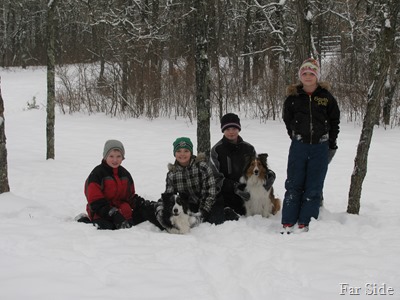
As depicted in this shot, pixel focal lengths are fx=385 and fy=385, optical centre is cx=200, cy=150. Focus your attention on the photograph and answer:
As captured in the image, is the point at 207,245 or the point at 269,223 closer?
the point at 207,245

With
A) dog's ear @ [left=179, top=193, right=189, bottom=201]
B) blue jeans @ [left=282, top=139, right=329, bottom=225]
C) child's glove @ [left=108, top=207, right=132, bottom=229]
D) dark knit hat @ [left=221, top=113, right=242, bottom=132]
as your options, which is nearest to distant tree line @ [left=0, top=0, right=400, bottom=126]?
dark knit hat @ [left=221, top=113, right=242, bottom=132]

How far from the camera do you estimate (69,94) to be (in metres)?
16.0

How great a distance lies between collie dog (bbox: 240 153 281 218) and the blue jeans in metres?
0.55

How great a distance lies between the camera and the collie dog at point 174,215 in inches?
175

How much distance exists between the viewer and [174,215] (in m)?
4.46

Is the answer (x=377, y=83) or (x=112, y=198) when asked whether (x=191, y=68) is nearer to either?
(x=112, y=198)

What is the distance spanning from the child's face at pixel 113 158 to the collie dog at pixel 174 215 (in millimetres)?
732

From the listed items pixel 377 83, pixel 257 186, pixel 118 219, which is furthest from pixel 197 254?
pixel 377 83

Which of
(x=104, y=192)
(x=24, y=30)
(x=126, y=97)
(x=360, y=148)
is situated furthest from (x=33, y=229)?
(x=24, y=30)

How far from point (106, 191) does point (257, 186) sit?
1932mm

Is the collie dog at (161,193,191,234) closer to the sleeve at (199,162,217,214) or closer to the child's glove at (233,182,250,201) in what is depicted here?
the sleeve at (199,162,217,214)

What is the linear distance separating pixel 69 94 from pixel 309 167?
44.9ft

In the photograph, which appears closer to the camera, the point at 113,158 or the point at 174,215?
the point at 174,215

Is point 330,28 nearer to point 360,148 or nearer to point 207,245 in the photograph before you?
point 360,148
